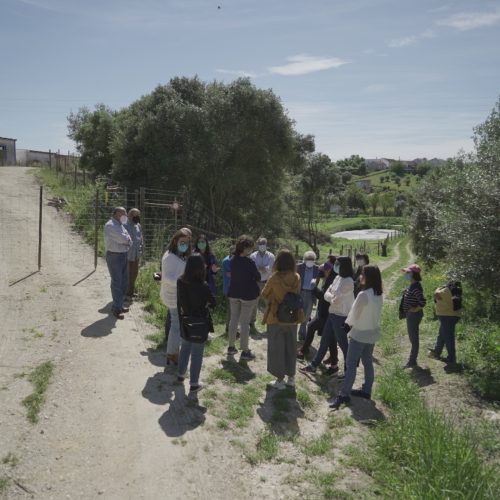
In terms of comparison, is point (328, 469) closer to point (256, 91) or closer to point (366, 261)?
point (366, 261)

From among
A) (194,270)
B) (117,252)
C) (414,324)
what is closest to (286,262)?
(194,270)

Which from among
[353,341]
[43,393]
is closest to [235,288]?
[353,341]

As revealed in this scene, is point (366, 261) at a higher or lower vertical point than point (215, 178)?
lower

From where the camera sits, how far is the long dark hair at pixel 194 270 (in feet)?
18.7

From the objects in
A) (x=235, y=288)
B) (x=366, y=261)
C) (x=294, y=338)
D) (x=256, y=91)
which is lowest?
(x=294, y=338)

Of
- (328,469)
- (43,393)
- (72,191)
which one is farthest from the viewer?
(72,191)

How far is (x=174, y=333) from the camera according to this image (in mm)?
6754

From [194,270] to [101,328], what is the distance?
3224 millimetres

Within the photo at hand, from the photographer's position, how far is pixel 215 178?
19812mm

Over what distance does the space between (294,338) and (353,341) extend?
2.65 ft

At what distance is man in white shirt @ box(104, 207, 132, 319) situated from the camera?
8.27 m

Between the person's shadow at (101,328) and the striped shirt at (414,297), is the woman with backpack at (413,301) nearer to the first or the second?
the striped shirt at (414,297)

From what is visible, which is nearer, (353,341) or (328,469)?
(328,469)

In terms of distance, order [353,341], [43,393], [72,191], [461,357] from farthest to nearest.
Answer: [72,191] → [461,357] → [353,341] → [43,393]
